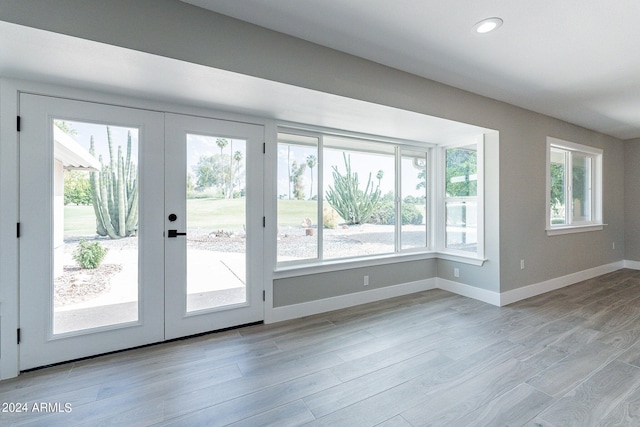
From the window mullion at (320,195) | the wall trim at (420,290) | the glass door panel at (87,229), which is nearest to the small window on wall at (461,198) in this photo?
the wall trim at (420,290)

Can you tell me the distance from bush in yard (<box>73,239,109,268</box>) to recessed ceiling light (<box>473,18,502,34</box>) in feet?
11.0

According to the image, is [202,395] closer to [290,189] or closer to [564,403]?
[290,189]

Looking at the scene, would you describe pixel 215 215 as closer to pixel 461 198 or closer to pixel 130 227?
pixel 130 227

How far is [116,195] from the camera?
241 centimetres

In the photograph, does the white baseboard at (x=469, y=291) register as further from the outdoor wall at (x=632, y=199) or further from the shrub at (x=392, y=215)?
the outdoor wall at (x=632, y=199)

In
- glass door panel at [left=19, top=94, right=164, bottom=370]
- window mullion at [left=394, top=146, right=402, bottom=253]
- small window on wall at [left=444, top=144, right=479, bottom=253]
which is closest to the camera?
glass door panel at [left=19, top=94, right=164, bottom=370]

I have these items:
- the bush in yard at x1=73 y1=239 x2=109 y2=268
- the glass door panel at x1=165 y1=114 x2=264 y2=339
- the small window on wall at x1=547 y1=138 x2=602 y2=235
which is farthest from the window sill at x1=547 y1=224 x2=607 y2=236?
the bush in yard at x1=73 y1=239 x2=109 y2=268

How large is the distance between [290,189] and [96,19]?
209 cm

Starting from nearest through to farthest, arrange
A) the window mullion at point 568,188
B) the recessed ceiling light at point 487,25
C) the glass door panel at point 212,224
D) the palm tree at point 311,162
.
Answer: the recessed ceiling light at point 487,25
the glass door panel at point 212,224
the palm tree at point 311,162
the window mullion at point 568,188

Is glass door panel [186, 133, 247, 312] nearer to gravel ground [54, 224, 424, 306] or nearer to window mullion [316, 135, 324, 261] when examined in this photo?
gravel ground [54, 224, 424, 306]

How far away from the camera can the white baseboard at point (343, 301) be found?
311cm

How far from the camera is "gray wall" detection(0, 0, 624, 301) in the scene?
1.64 metres

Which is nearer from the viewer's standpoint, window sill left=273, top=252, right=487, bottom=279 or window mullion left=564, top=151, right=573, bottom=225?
window sill left=273, top=252, right=487, bottom=279

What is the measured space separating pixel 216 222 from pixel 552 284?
4701 mm
